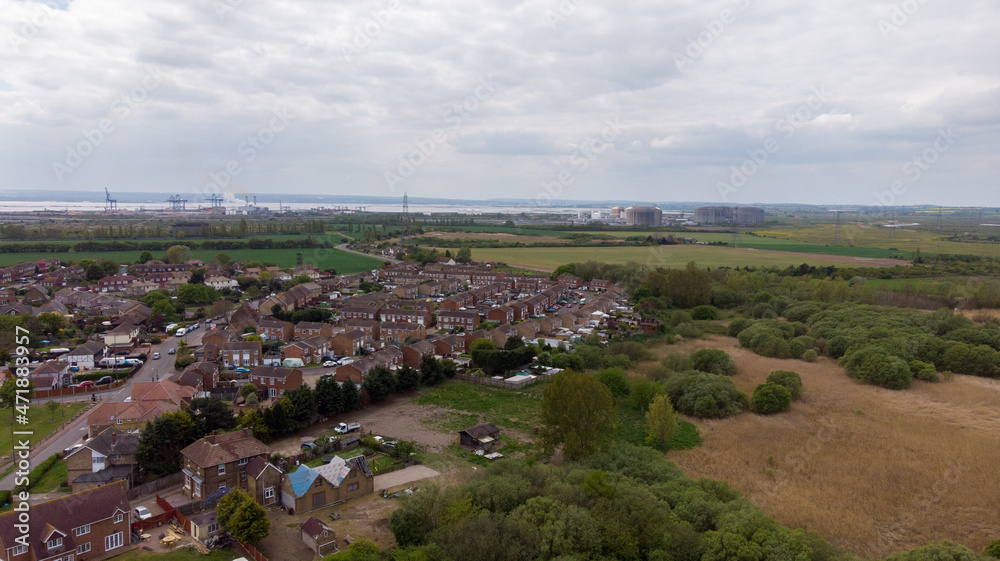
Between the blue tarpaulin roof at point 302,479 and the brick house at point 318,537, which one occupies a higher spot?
the blue tarpaulin roof at point 302,479

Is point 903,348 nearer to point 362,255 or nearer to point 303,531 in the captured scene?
point 303,531

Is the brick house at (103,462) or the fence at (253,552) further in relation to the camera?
the brick house at (103,462)

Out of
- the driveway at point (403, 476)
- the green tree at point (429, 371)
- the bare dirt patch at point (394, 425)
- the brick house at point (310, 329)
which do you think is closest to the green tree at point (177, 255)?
the brick house at point (310, 329)

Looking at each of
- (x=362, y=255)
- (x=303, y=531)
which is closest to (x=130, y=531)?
(x=303, y=531)

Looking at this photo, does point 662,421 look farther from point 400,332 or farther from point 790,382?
point 400,332

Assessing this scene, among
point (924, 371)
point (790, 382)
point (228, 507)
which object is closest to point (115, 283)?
point (228, 507)

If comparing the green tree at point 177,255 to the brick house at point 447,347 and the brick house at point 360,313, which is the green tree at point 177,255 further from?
the brick house at point 447,347
